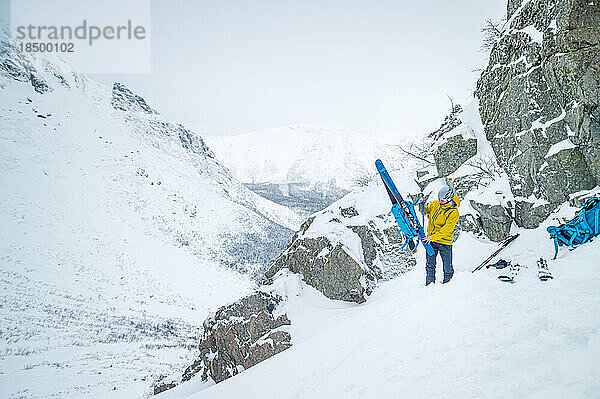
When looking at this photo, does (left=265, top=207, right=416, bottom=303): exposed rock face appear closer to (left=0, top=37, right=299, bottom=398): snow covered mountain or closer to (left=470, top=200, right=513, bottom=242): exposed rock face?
(left=470, top=200, right=513, bottom=242): exposed rock face

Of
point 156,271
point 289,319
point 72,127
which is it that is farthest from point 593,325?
point 72,127

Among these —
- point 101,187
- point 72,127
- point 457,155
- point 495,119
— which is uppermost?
point 72,127

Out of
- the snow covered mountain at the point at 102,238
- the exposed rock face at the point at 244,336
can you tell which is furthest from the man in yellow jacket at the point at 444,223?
the snow covered mountain at the point at 102,238

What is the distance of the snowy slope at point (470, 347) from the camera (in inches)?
96.3

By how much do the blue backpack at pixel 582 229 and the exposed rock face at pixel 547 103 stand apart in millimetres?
3583

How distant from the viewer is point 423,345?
144 inches

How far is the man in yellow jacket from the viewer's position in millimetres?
6544

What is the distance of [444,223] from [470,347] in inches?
154

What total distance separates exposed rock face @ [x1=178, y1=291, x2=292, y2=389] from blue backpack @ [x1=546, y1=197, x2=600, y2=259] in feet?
33.7

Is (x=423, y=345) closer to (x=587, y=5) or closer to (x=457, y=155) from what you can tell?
(x=587, y=5)

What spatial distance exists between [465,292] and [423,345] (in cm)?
142

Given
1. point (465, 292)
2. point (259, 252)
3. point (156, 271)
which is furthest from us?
point (259, 252)

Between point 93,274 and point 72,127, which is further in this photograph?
point 72,127

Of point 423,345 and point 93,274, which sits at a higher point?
point 423,345
